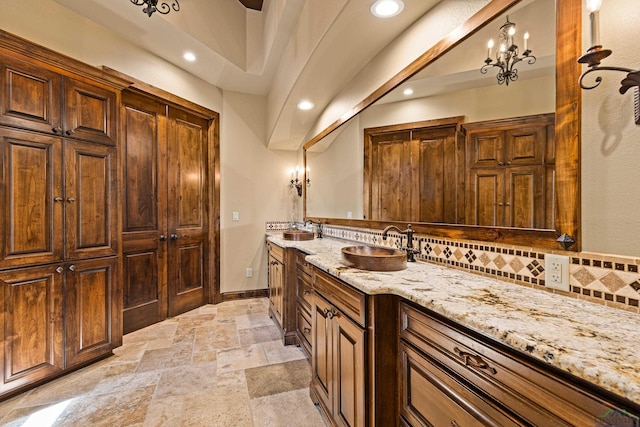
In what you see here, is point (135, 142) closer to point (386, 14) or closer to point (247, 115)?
point (247, 115)

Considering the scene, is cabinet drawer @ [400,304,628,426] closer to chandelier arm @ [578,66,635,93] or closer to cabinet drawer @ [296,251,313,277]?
chandelier arm @ [578,66,635,93]

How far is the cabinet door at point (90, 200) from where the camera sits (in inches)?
81.5

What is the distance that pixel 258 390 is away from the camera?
6.32 ft

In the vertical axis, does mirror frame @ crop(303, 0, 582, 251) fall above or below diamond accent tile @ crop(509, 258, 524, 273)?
above

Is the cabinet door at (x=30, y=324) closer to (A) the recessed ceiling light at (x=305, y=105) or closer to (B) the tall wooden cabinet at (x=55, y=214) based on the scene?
(B) the tall wooden cabinet at (x=55, y=214)

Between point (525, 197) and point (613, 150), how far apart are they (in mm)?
307

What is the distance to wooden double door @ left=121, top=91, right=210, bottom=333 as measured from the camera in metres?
2.86

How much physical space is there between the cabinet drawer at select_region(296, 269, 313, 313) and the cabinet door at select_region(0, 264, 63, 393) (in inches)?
69.6

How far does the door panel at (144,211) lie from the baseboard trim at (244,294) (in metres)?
0.82

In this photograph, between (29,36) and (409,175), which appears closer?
(409,175)

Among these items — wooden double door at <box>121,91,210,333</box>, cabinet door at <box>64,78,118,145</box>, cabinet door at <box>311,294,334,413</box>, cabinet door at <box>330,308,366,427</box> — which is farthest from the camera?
wooden double door at <box>121,91,210,333</box>

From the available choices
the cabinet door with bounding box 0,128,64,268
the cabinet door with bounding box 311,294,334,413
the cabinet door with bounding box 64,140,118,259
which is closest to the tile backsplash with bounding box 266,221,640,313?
the cabinet door with bounding box 311,294,334,413

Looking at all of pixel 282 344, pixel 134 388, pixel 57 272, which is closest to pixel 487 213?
pixel 282 344

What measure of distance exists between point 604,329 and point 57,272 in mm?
2940
